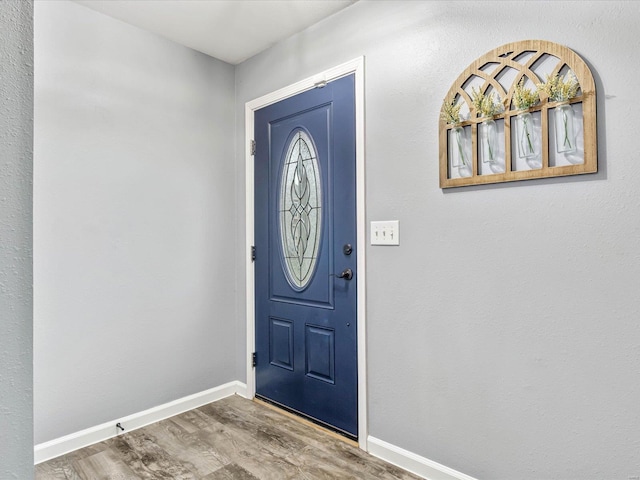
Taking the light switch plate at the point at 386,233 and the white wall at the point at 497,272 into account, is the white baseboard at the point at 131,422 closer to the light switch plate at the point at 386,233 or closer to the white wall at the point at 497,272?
the white wall at the point at 497,272

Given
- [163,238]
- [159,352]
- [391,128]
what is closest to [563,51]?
[391,128]

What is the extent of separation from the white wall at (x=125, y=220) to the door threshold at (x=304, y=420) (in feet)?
1.24

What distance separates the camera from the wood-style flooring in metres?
1.90

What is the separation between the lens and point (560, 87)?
1477 millimetres

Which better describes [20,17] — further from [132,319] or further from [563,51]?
[132,319]

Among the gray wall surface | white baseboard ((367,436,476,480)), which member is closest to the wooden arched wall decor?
white baseboard ((367,436,476,480))

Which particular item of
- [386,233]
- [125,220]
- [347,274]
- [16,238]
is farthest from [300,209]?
[16,238]

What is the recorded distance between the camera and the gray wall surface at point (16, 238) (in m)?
0.52

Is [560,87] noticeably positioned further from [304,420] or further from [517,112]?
[304,420]

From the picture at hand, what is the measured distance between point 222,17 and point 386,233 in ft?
5.25

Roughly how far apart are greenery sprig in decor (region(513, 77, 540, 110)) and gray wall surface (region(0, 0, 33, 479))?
5.27ft

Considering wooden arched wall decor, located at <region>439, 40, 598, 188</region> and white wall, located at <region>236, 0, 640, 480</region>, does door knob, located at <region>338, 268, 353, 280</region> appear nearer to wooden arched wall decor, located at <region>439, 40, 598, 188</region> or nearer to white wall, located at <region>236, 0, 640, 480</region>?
white wall, located at <region>236, 0, 640, 480</region>

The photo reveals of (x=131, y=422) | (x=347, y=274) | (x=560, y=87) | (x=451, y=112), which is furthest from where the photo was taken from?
(x=131, y=422)

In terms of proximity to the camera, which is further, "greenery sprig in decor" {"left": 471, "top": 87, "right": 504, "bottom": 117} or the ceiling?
the ceiling
